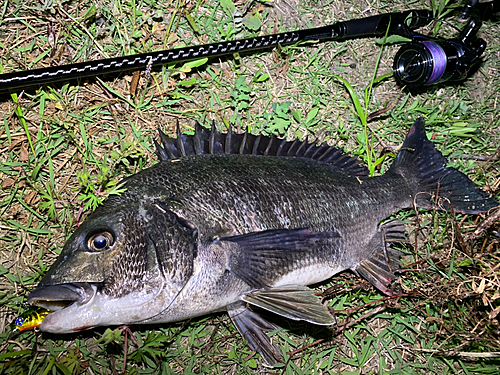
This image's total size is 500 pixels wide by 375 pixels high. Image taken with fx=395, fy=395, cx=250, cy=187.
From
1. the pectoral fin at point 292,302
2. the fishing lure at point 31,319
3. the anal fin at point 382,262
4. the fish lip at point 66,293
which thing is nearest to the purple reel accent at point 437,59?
the anal fin at point 382,262

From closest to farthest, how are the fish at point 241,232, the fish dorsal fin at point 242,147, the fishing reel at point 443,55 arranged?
1. the fish at point 241,232
2. the fish dorsal fin at point 242,147
3. the fishing reel at point 443,55

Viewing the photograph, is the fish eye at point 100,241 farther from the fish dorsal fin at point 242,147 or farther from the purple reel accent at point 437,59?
the purple reel accent at point 437,59

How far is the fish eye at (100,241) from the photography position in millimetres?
2203

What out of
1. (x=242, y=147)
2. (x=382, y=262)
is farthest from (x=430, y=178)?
(x=242, y=147)

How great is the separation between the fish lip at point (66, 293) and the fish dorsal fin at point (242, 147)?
102cm

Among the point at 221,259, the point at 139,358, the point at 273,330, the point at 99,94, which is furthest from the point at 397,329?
the point at 99,94

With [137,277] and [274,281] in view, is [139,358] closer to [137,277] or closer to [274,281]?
[137,277]

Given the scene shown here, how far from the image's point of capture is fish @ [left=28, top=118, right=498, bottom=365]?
7.18 ft

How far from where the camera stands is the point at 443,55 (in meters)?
3.30

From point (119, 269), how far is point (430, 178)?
2473 millimetres

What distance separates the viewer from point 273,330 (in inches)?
120

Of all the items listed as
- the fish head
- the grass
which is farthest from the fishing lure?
the fish head

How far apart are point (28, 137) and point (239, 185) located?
1674mm

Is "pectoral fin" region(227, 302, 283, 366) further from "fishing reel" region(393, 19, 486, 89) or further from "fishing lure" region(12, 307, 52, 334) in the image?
"fishing reel" region(393, 19, 486, 89)
